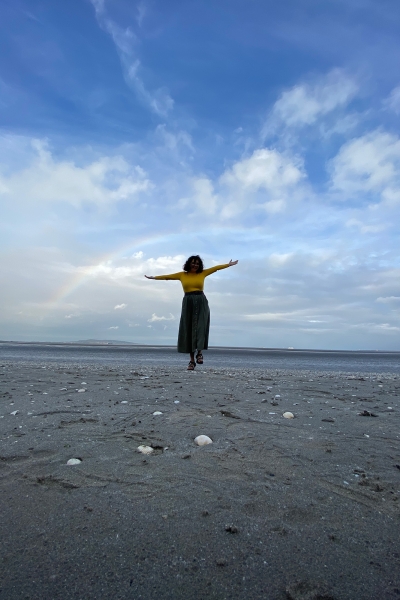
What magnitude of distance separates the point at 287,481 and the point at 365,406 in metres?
3.64

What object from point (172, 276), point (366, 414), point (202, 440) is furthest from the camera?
point (172, 276)

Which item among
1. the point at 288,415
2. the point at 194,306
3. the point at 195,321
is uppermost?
the point at 194,306

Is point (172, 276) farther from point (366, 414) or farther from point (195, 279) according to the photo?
point (366, 414)

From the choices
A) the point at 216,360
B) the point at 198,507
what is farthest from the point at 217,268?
the point at 216,360

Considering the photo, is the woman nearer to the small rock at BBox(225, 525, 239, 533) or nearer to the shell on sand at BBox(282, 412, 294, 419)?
the shell on sand at BBox(282, 412, 294, 419)

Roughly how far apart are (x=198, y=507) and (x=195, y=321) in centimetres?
815

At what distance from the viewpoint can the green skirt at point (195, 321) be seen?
10.3 m

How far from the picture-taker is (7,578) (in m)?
1.58

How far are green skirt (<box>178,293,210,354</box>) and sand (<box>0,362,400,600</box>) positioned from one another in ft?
18.8

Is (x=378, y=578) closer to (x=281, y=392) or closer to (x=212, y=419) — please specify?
(x=212, y=419)

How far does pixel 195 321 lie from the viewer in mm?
10352

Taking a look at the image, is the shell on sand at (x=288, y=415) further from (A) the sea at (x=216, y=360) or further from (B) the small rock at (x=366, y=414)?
(A) the sea at (x=216, y=360)

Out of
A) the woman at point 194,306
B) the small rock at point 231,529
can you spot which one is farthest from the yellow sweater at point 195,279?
the small rock at point 231,529

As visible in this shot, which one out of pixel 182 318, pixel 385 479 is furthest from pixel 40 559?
pixel 182 318
